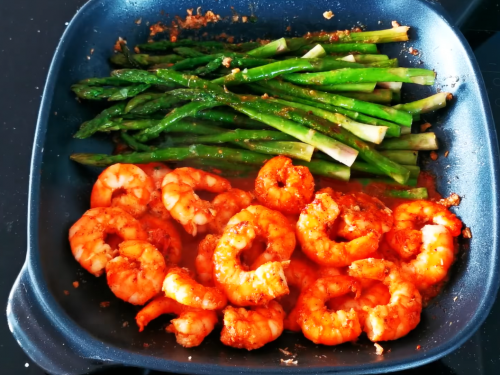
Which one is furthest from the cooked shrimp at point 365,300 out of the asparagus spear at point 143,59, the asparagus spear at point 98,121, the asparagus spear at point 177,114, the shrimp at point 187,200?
the asparagus spear at point 143,59

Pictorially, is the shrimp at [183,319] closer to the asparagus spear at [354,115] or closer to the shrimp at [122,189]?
the shrimp at [122,189]

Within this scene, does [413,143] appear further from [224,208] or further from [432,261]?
[224,208]

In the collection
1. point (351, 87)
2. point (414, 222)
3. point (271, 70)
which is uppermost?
point (351, 87)

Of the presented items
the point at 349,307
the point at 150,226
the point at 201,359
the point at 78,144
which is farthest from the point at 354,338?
the point at 78,144

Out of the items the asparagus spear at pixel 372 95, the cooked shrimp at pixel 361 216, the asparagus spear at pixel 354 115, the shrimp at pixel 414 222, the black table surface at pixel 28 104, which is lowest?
the black table surface at pixel 28 104

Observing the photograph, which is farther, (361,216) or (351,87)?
(351,87)

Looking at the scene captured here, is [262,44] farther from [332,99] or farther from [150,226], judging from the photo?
[150,226]

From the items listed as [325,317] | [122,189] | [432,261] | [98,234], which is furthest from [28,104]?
[432,261]

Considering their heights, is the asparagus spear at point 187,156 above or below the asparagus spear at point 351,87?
below
